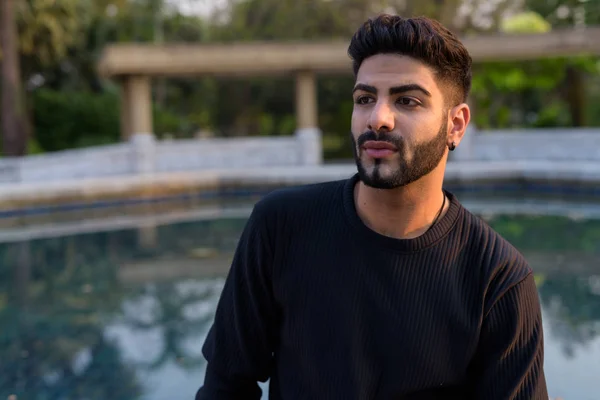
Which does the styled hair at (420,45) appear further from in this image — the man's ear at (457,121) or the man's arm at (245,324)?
the man's arm at (245,324)

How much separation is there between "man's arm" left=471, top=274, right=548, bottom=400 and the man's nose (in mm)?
424

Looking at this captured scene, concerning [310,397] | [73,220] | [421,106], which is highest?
[421,106]

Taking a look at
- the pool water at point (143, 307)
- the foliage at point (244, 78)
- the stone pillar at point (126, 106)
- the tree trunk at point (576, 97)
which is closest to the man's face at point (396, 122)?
the pool water at point (143, 307)

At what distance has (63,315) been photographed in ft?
21.0

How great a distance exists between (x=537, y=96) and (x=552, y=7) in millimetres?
7491

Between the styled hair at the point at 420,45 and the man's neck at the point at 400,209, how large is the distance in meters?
0.20

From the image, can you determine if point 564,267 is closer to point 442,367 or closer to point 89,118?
point 442,367

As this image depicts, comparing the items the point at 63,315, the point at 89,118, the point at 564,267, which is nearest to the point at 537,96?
the point at 89,118

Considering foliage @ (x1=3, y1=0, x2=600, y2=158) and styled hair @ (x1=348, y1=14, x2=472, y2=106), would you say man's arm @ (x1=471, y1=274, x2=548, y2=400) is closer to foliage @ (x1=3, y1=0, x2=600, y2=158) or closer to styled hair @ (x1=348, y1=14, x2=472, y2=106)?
styled hair @ (x1=348, y1=14, x2=472, y2=106)

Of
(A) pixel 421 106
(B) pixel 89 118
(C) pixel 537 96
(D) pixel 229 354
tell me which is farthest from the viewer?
(C) pixel 537 96

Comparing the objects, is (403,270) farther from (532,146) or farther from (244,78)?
(244,78)

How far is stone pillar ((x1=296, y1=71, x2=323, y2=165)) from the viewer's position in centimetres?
1891

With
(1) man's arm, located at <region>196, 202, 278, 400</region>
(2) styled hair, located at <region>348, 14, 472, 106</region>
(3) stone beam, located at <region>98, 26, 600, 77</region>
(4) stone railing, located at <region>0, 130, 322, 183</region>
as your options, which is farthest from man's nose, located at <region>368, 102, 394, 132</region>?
(3) stone beam, located at <region>98, 26, 600, 77</region>

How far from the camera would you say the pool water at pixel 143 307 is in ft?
15.2
